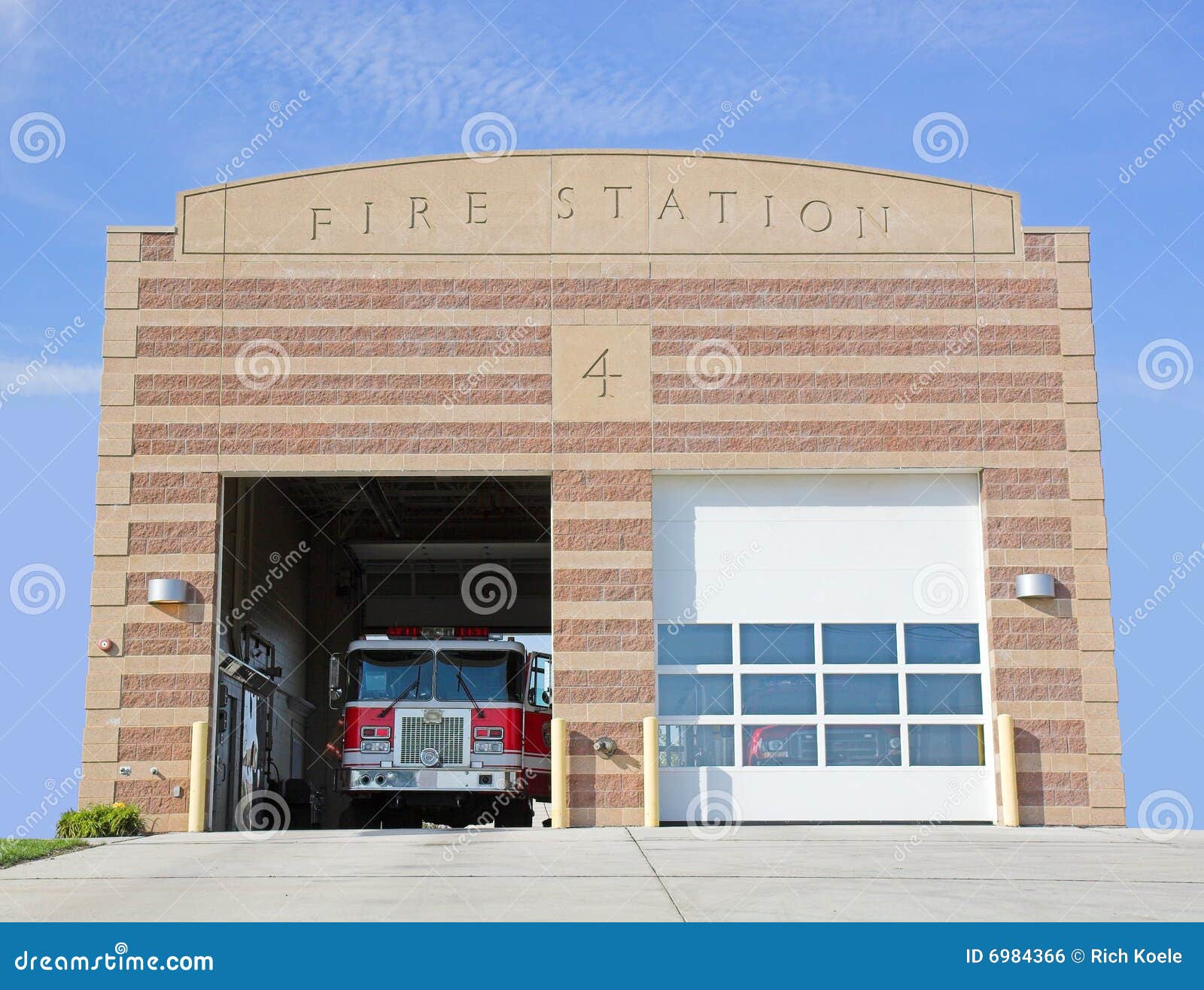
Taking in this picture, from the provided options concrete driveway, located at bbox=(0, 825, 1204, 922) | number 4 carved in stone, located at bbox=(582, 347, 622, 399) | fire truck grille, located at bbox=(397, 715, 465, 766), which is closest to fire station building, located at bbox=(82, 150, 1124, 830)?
number 4 carved in stone, located at bbox=(582, 347, 622, 399)

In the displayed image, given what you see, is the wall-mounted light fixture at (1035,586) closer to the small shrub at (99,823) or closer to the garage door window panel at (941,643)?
the garage door window panel at (941,643)

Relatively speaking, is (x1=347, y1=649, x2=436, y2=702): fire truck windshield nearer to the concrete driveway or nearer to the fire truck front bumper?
the fire truck front bumper

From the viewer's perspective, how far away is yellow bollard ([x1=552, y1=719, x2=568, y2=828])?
17422 mm

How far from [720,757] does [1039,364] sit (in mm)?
6422

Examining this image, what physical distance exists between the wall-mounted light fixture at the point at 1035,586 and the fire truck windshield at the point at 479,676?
6.79m

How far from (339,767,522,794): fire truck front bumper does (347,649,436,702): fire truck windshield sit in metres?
1.01

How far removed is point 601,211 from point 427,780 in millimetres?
7833

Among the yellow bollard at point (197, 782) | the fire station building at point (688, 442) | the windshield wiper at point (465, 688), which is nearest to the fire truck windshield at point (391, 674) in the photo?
the windshield wiper at point (465, 688)

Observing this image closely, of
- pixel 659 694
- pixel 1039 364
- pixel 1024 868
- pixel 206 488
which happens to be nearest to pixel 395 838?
pixel 659 694

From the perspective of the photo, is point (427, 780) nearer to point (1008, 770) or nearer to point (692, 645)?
point (692, 645)

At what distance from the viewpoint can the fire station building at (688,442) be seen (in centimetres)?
1802

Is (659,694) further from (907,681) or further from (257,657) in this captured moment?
(257,657)

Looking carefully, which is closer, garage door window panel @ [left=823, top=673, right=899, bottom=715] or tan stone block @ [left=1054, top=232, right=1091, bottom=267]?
garage door window panel @ [left=823, top=673, right=899, bottom=715]

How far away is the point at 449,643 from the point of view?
20.2m
